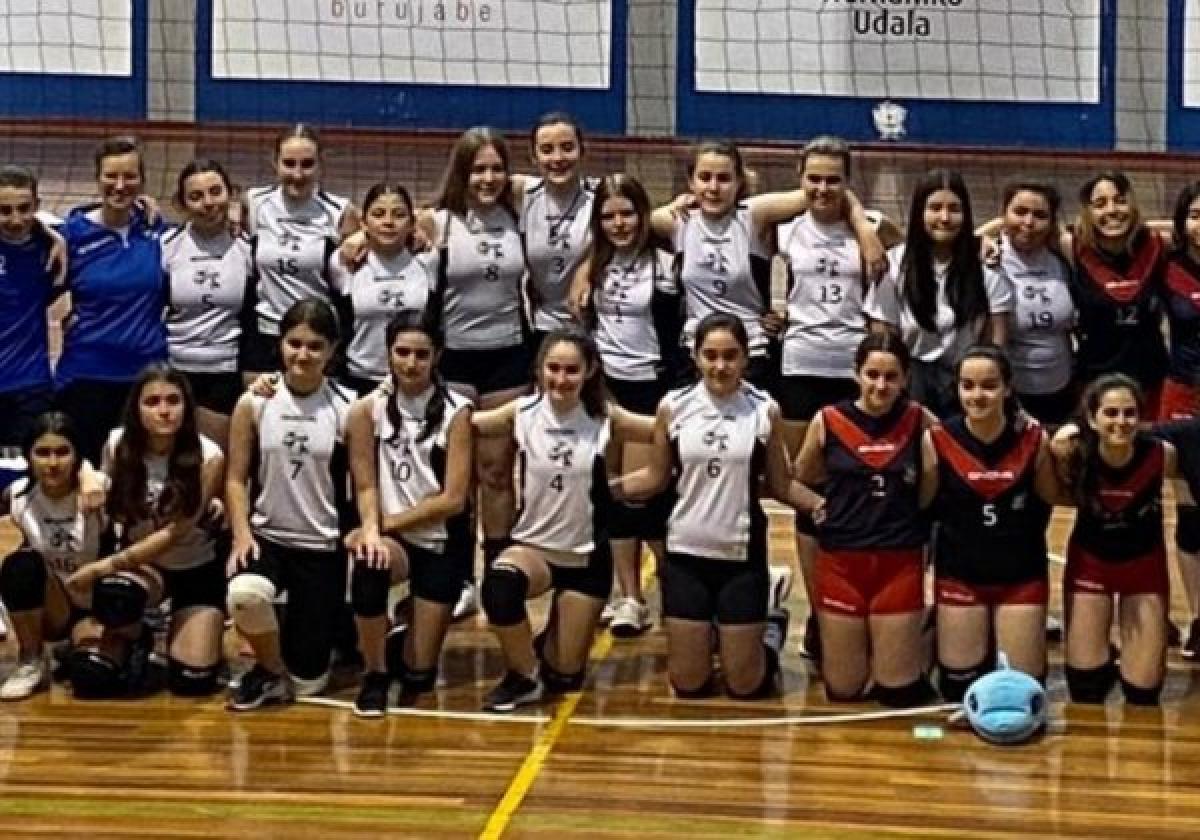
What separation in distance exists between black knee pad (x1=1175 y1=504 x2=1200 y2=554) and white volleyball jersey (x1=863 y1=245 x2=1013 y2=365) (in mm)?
783

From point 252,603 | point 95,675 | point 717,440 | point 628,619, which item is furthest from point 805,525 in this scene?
point 95,675

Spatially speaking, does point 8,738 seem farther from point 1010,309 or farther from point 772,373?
point 1010,309

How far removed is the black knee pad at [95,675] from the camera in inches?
216

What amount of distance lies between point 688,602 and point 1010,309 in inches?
52.2

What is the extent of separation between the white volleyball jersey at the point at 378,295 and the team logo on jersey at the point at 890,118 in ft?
11.9

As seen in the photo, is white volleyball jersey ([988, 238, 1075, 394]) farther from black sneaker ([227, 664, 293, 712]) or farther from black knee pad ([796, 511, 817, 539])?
black sneaker ([227, 664, 293, 712])

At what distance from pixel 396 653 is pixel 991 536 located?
5.43ft

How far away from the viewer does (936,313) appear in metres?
5.92

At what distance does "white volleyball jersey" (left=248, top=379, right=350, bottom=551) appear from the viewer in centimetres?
564

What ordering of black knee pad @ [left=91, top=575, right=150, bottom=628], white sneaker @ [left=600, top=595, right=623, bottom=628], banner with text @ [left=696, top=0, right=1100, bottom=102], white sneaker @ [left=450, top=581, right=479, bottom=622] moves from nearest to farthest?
black knee pad @ [left=91, top=575, right=150, bottom=628] < white sneaker @ [left=600, top=595, right=623, bottom=628] < white sneaker @ [left=450, top=581, right=479, bottom=622] < banner with text @ [left=696, top=0, right=1100, bottom=102]

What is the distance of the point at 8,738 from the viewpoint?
5172 mm

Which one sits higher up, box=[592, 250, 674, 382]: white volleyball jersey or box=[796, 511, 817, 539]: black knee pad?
box=[592, 250, 674, 382]: white volleyball jersey

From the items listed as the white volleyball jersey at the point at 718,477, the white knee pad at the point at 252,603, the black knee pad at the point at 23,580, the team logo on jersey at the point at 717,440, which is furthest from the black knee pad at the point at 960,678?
the black knee pad at the point at 23,580

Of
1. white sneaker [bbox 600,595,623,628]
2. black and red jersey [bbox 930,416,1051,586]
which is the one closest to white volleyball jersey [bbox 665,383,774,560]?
black and red jersey [bbox 930,416,1051,586]
